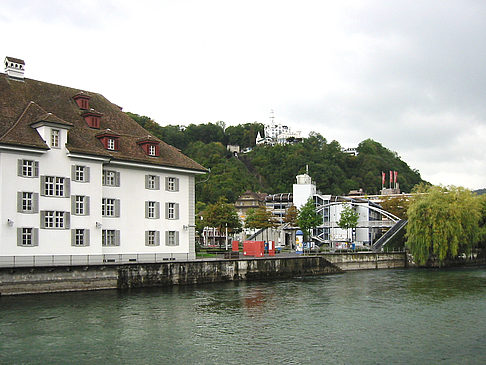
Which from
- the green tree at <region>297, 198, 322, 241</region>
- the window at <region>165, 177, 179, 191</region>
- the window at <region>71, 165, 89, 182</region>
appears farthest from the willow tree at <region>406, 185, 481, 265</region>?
the window at <region>71, 165, 89, 182</region>

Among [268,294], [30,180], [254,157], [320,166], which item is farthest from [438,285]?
[254,157]

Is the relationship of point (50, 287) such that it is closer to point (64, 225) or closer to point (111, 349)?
point (64, 225)

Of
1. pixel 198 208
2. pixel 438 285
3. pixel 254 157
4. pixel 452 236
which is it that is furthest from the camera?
pixel 254 157

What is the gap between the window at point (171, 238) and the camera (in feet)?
133

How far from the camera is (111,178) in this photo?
38094mm

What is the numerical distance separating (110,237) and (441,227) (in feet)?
112

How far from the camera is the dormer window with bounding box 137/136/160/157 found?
40.3 metres

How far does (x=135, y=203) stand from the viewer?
1539 inches

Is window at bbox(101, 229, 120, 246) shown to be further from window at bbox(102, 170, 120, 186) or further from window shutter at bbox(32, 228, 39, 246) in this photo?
window shutter at bbox(32, 228, 39, 246)

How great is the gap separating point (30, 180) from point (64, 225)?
355cm

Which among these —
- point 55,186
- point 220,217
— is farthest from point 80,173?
point 220,217

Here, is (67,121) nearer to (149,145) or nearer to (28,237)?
(149,145)

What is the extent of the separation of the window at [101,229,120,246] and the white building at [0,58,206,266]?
0.23 ft

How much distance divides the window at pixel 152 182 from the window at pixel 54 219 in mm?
7433
